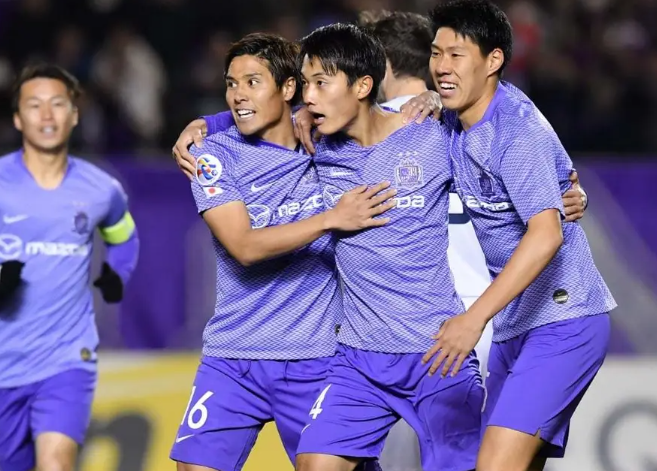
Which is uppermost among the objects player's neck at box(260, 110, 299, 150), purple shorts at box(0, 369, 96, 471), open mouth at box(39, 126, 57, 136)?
player's neck at box(260, 110, 299, 150)

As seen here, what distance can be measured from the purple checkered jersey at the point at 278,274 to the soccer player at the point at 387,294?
204mm

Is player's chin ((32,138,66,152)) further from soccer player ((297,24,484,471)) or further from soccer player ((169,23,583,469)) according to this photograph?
soccer player ((297,24,484,471))

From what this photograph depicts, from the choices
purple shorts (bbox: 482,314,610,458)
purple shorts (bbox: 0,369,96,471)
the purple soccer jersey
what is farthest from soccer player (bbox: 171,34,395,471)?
the purple soccer jersey

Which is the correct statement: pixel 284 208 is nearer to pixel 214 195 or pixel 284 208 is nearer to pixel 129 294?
pixel 214 195

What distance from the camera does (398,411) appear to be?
473cm

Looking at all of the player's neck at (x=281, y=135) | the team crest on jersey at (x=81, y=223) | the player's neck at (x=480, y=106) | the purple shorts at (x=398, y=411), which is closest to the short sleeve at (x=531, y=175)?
the player's neck at (x=480, y=106)

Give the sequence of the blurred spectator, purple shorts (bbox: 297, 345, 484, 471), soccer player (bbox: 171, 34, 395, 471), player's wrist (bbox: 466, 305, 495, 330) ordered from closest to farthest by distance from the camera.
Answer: player's wrist (bbox: 466, 305, 495, 330)
purple shorts (bbox: 297, 345, 484, 471)
soccer player (bbox: 171, 34, 395, 471)
the blurred spectator

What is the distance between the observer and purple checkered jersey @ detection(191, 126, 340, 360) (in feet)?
16.2

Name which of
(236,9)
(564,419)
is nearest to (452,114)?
(564,419)

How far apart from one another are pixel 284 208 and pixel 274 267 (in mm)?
243

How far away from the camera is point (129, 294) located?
363 inches

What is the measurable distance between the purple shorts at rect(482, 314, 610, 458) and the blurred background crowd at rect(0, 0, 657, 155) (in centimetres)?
615

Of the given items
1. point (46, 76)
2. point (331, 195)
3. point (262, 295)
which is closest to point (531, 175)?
point (331, 195)

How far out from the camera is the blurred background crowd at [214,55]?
1081cm
